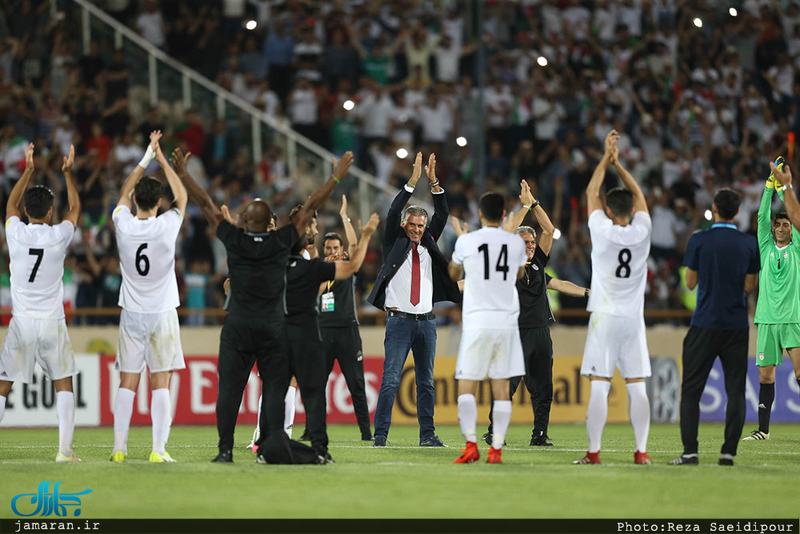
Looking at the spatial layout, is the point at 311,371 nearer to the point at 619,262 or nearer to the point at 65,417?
the point at 65,417

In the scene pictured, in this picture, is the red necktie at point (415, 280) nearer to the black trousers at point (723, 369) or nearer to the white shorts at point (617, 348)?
the white shorts at point (617, 348)

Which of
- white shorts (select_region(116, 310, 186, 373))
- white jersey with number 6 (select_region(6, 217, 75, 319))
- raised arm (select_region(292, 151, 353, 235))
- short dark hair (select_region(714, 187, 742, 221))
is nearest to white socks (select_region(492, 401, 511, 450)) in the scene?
raised arm (select_region(292, 151, 353, 235))

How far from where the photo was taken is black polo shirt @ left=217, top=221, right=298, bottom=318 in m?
10.3

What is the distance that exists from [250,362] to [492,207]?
8.94 ft

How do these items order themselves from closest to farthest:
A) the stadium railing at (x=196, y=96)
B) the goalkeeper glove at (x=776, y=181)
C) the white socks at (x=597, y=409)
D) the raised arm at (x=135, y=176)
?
the white socks at (x=597, y=409), the raised arm at (x=135, y=176), the goalkeeper glove at (x=776, y=181), the stadium railing at (x=196, y=96)

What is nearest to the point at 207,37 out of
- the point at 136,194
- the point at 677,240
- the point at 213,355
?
the point at 213,355

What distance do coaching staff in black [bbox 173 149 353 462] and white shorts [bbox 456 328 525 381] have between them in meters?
1.75

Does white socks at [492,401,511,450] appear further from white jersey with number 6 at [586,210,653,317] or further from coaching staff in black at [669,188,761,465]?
coaching staff in black at [669,188,761,465]

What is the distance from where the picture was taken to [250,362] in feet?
34.5

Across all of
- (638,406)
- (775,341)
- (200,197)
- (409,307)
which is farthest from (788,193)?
(200,197)

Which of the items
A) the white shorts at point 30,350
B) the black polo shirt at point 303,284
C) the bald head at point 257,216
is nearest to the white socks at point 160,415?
the white shorts at point 30,350

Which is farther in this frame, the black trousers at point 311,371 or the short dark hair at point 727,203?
the black trousers at point 311,371

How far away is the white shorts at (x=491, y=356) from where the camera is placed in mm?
10188
